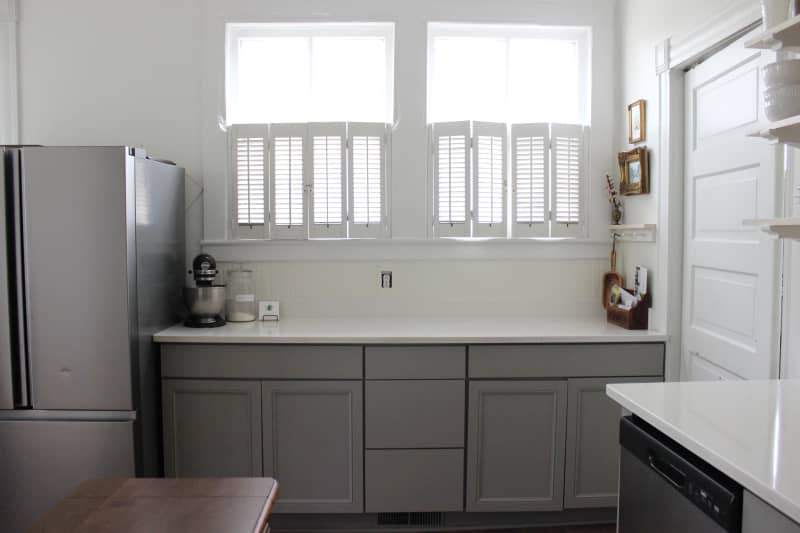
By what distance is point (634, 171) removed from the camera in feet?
8.80

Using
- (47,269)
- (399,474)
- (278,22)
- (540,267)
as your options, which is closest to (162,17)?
(278,22)

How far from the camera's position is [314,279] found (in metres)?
2.96

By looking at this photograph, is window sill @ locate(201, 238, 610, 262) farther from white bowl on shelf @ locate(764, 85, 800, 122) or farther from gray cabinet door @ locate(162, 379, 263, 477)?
white bowl on shelf @ locate(764, 85, 800, 122)

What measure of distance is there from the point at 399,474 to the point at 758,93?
2063 mm

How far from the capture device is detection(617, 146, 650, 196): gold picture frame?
2602 mm

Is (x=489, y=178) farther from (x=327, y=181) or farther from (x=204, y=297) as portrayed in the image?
(x=204, y=297)

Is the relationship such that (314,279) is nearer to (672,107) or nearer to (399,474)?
(399,474)

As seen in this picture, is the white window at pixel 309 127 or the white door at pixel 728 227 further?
the white window at pixel 309 127

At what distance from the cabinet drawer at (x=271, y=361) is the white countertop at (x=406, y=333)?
37mm

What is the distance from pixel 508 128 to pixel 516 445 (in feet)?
5.39

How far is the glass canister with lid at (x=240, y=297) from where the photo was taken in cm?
279

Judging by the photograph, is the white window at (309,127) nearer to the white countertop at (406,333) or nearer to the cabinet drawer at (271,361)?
the white countertop at (406,333)

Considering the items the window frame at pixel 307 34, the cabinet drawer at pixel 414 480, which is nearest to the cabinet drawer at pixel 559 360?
the cabinet drawer at pixel 414 480

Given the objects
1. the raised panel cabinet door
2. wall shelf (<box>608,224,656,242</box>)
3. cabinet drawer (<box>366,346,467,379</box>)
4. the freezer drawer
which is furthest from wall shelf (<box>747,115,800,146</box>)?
the freezer drawer
